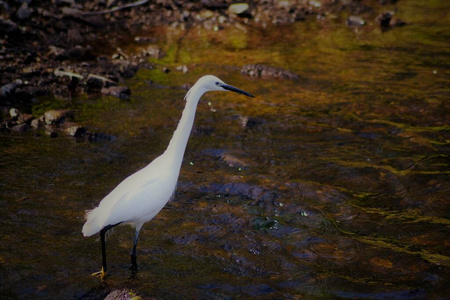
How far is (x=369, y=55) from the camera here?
1372cm

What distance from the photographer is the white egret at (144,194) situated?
515 cm

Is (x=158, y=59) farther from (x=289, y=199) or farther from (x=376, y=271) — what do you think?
(x=376, y=271)

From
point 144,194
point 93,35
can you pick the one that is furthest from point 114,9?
point 144,194

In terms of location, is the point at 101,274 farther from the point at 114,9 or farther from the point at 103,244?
the point at 114,9

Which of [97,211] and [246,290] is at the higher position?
[97,211]

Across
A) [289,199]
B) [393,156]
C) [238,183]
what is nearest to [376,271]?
[289,199]

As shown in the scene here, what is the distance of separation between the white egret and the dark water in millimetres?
511

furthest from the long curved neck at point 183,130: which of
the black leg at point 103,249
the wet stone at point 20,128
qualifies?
the wet stone at point 20,128

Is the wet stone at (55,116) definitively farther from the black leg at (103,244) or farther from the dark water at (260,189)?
the black leg at (103,244)

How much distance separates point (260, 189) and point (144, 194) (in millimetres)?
2420

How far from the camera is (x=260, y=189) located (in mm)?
7328

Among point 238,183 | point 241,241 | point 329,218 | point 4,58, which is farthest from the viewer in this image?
point 4,58

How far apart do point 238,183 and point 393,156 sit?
8.23 ft

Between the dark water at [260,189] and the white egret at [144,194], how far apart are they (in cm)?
51
